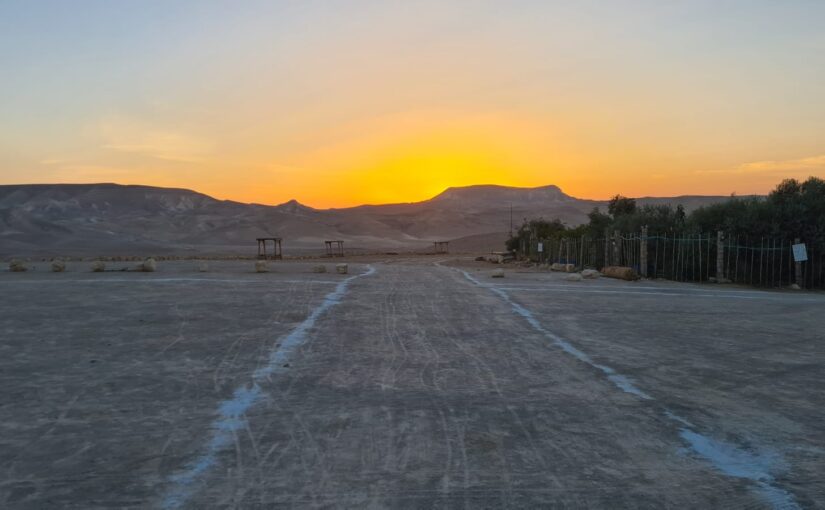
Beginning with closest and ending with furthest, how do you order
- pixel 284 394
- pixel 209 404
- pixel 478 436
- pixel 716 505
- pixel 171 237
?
pixel 716 505 → pixel 478 436 → pixel 209 404 → pixel 284 394 → pixel 171 237

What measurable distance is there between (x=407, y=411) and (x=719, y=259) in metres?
22.9

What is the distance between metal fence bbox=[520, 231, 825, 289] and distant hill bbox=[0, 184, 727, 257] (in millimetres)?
58357

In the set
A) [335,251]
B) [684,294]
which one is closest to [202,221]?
[335,251]

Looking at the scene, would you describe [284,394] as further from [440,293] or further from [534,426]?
[440,293]

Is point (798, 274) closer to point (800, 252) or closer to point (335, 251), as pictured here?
point (800, 252)

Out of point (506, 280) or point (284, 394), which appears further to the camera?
point (506, 280)

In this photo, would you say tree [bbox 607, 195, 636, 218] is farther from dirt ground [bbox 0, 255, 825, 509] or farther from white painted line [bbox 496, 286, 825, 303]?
dirt ground [bbox 0, 255, 825, 509]

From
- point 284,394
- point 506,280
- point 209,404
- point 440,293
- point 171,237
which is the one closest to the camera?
point 209,404

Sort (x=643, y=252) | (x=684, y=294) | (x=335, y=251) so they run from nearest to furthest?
(x=684, y=294), (x=643, y=252), (x=335, y=251)

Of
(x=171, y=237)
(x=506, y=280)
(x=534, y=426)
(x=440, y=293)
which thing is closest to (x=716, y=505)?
(x=534, y=426)

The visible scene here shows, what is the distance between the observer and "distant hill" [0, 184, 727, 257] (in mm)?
101794

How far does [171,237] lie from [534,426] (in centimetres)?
11984

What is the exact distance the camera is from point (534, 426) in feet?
18.6

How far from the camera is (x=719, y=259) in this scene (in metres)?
25.6
